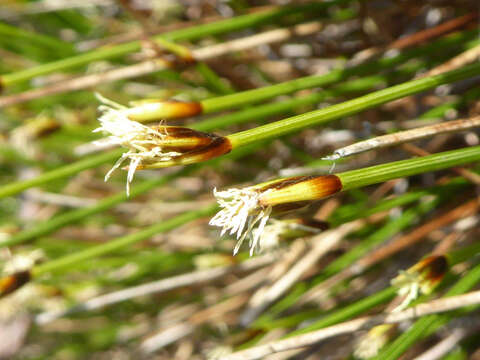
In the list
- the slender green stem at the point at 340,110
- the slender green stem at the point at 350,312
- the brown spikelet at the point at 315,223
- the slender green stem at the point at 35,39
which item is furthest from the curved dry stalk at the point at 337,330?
the slender green stem at the point at 35,39

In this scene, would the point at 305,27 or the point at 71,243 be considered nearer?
the point at 305,27

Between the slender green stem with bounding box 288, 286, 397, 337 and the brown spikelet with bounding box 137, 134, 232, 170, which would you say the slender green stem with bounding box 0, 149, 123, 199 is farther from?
the slender green stem with bounding box 288, 286, 397, 337

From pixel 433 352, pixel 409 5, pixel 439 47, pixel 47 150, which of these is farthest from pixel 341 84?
pixel 47 150

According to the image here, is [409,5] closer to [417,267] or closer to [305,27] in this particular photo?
[305,27]

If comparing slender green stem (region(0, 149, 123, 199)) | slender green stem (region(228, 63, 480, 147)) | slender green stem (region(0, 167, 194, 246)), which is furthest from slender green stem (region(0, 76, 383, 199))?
slender green stem (region(228, 63, 480, 147))

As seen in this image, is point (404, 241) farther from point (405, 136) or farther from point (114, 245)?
point (114, 245)

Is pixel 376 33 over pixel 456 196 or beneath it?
over

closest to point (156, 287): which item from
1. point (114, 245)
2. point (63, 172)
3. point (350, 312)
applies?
point (114, 245)

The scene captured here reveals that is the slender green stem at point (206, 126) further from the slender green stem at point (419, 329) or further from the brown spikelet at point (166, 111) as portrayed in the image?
the slender green stem at point (419, 329)
